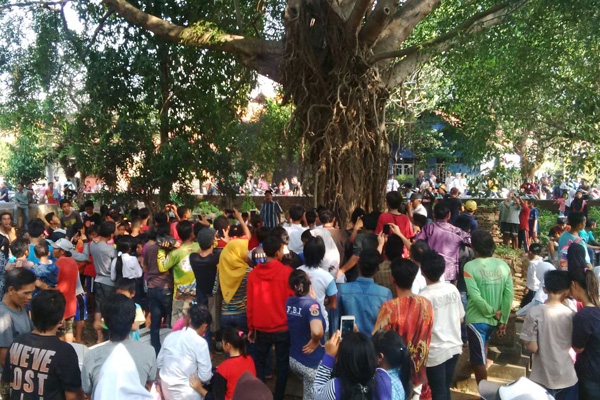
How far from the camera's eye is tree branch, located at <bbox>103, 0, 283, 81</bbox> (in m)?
10.0

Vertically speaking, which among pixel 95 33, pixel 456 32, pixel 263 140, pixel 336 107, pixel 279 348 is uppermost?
pixel 95 33

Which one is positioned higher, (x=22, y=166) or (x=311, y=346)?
(x=22, y=166)

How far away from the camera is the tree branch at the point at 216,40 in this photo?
10.0 meters

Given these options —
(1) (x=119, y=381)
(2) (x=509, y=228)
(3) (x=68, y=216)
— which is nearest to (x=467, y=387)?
(1) (x=119, y=381)

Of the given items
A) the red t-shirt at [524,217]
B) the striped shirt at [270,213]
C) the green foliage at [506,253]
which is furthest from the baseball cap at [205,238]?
the red t-shirt at [524,217]

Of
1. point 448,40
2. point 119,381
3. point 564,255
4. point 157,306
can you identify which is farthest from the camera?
point 448,40

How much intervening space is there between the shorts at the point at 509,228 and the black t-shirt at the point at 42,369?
42.9ft

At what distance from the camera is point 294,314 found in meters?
4.58

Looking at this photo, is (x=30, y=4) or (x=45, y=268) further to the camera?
(x=30, y=4)

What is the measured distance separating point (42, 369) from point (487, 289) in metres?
3.53

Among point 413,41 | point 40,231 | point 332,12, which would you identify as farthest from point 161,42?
point 413,41

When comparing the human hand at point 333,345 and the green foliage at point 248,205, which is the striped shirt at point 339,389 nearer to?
the human hand at point 333,345

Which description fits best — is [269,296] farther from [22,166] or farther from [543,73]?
[22,166]

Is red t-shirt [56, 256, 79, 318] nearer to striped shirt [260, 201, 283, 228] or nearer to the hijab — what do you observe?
the hijab
